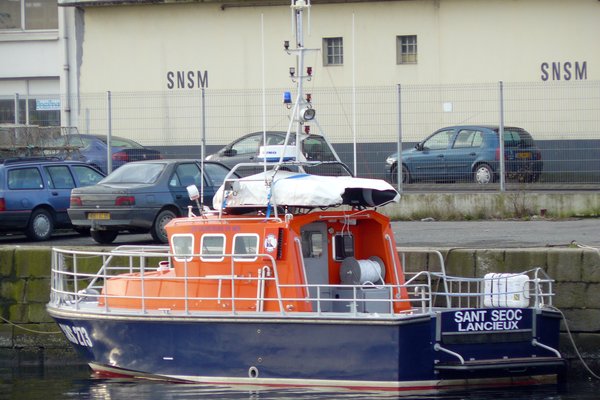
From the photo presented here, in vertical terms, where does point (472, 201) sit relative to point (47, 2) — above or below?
below

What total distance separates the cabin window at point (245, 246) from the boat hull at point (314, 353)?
0.70m

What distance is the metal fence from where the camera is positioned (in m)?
21.2

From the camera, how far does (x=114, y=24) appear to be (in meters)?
33.7

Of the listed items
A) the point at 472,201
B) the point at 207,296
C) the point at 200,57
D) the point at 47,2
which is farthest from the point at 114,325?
the point at 47,2

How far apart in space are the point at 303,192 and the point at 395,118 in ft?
35.0

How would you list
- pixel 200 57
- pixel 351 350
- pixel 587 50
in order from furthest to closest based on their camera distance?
pixel 200 57
pixel 587 50
pixel 351 350

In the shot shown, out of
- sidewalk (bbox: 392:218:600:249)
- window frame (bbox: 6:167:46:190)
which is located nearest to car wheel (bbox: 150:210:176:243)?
window frame (bbox: 6:167:46:190)

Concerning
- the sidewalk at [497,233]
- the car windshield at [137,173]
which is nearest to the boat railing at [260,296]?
the sidewalk at [497,233]

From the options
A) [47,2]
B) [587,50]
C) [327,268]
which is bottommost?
[327,268]

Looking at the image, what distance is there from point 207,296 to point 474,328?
9.90 feet

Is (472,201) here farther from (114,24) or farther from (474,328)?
(114,24)

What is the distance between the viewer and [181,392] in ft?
40.1

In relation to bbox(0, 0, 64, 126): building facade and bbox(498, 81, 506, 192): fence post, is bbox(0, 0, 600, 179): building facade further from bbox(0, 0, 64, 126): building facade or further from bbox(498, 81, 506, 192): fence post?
bbox(498, 81, 506, 192): fence post

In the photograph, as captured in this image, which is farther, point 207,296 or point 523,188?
point 523,188
